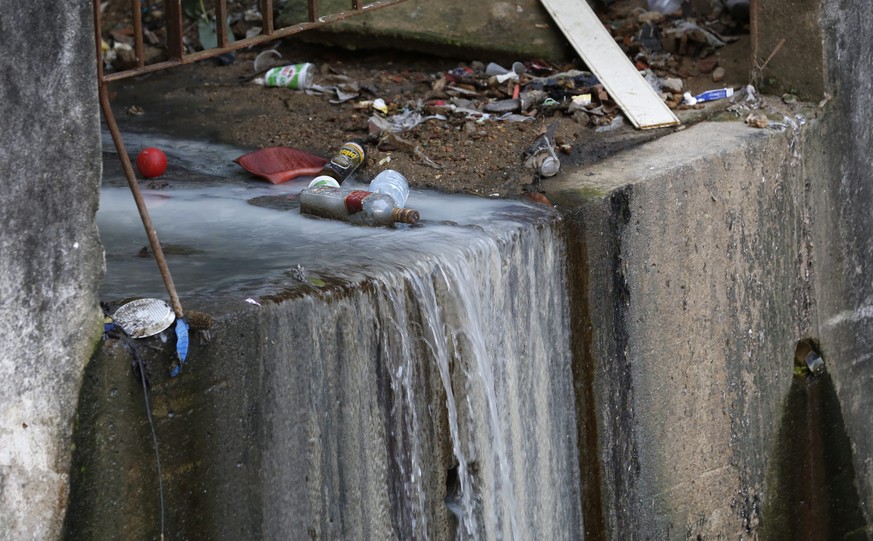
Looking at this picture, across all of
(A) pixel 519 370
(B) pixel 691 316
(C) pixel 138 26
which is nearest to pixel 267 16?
(C) pixel 138 26

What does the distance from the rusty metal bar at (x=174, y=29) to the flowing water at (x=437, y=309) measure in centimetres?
61

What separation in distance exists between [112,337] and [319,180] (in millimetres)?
1742

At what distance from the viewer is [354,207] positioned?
417 cm

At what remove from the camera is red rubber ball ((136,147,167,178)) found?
4.91 metres

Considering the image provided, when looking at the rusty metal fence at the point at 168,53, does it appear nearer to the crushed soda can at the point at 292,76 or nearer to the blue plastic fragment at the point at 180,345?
the blue plastic fragment at the point at 180,345

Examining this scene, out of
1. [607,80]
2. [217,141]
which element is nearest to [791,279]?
[607,80]

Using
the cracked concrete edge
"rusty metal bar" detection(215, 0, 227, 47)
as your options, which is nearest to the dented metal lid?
"rusty metal bar" detection(215, 0, 227, 47)

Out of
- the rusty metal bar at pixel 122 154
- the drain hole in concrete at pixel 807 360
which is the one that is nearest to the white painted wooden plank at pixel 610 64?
the drain hole in concrete at pixel 807 360

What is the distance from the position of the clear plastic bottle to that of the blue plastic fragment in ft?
4.16

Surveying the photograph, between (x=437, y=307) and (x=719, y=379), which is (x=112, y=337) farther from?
(x=719, y=379)

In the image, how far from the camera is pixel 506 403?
4.03 meters

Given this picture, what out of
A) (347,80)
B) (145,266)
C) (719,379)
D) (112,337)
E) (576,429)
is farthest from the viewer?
(347,80)

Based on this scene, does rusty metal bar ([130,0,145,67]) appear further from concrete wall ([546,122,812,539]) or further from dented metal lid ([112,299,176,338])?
concrete wall ([546,122,812,539])

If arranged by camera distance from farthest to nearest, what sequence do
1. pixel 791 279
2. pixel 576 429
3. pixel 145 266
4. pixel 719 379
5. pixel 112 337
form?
pixel 791 279, pixel 719 379, pixel 576 429, pixel 145 266, pixel 112 337
